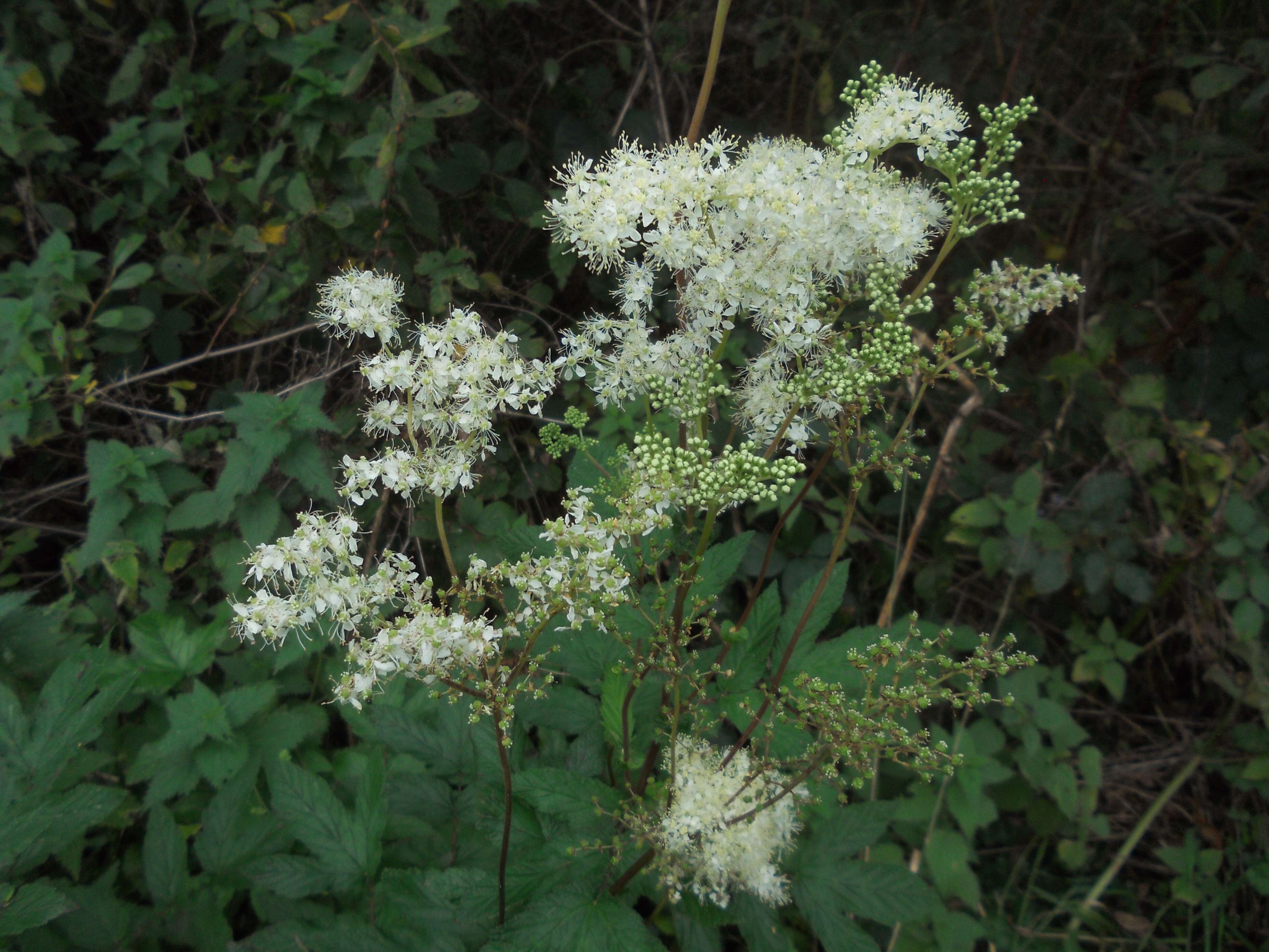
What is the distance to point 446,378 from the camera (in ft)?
3.84

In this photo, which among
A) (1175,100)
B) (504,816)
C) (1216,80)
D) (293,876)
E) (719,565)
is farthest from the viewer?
(1175,100)

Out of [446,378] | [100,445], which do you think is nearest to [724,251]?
[446,378]

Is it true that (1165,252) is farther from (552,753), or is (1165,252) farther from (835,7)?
(552,753)

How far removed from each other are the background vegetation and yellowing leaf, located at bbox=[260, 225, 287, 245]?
2cm

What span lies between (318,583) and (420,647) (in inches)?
7.5

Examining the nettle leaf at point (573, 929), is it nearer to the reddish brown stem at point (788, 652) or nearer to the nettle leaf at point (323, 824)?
the reddish brown stem at point (788, 652)

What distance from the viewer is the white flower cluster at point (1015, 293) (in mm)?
1312

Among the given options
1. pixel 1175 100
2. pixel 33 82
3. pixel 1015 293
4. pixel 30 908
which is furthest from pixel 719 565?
pixel 33 82

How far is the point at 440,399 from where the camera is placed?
1.19m

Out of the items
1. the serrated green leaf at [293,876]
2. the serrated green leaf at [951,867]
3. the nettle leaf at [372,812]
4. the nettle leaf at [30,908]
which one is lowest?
the serrated green leaf at [951,867]

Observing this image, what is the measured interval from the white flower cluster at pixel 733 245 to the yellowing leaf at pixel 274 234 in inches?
72.9

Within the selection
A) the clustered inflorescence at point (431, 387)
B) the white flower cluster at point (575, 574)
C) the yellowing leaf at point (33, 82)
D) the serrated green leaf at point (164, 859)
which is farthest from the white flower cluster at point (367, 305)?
the yellowing leaf at point (33, 82)

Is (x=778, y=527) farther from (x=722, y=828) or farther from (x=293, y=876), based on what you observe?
→ (x=293, y=876)

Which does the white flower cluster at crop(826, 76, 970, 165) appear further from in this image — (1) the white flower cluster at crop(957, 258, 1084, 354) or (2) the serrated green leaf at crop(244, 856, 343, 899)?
(2) the serrated green leaf at crop(244, 856, 343, 899)
